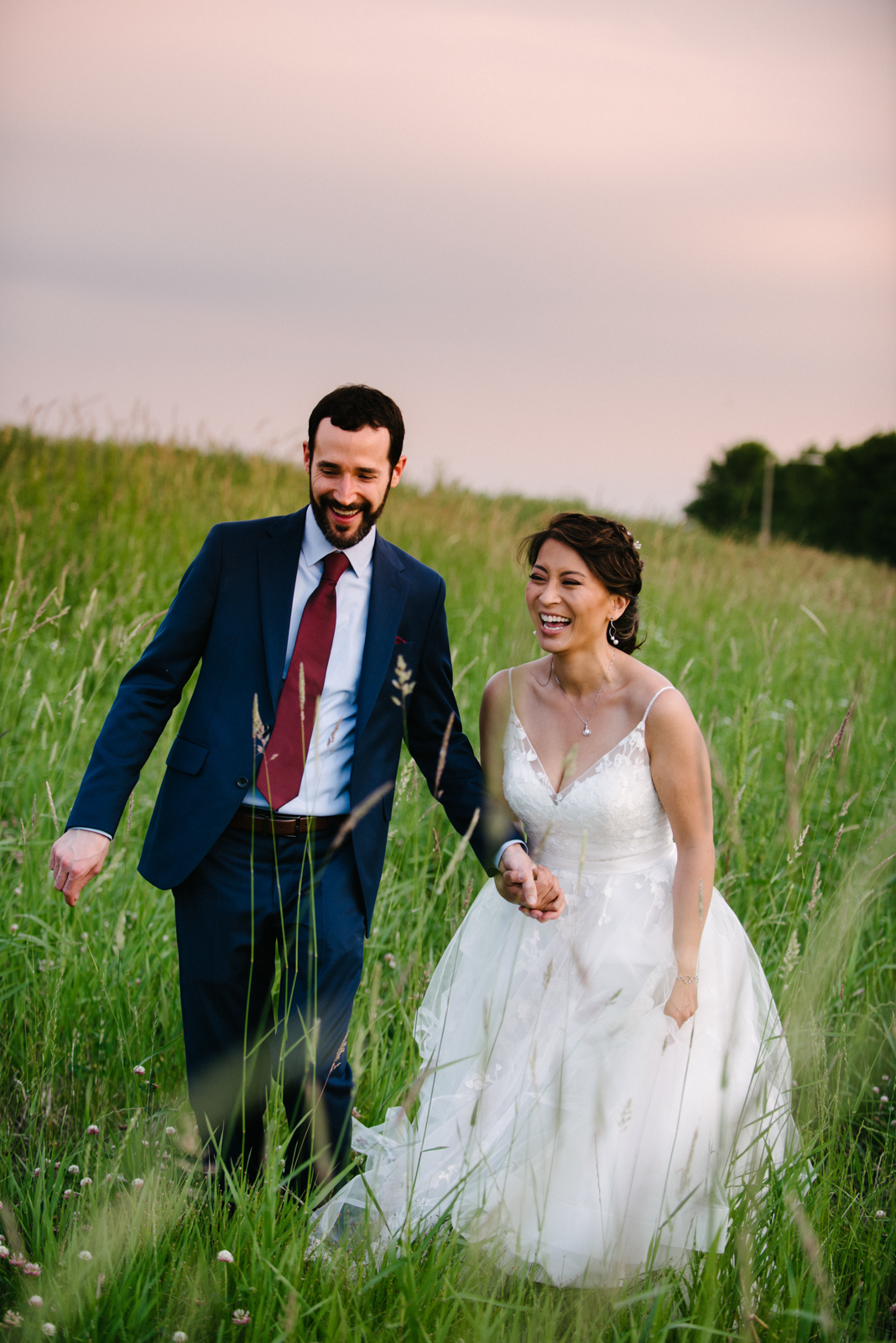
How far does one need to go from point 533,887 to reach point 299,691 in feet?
2.53

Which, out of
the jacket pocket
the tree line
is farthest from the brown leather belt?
the tree line

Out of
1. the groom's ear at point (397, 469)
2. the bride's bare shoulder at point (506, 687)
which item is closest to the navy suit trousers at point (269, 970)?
the bride's bare shoulder at point (506, 687)

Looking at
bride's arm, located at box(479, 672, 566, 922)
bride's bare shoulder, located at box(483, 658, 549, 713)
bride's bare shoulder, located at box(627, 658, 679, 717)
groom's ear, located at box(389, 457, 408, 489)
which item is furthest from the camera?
bride's bare shoulder, located at box(483, 658, 549, 713)

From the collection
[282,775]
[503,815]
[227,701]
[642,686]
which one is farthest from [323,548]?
[642,686]

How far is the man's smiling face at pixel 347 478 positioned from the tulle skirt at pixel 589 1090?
1.12m

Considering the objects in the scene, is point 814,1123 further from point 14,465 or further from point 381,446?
point 14,465

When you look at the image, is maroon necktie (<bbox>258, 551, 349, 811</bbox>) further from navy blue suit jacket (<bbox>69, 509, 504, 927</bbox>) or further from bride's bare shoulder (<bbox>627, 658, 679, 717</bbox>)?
bride's bare shoulder (<bbox>627, 658, 679, 717</bbox>)

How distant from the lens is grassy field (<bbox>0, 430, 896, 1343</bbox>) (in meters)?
1.77

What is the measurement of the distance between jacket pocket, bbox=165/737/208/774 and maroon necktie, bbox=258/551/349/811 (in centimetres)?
16

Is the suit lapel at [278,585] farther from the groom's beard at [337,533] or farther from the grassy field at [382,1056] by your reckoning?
the grassy field at [382,1056]

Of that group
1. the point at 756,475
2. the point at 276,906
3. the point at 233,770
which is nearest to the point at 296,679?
the point at 233,770

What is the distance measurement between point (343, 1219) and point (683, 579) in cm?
720

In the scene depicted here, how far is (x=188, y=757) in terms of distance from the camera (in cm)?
236

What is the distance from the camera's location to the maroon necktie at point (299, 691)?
2328 mm
